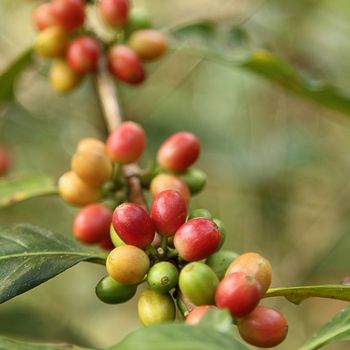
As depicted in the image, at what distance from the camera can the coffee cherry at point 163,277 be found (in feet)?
3.95

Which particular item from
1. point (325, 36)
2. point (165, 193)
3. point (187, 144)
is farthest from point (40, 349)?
point (325, 36)

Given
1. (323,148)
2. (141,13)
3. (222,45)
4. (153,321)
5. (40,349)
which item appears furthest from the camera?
(323,148)

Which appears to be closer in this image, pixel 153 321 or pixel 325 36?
pixel 153 321

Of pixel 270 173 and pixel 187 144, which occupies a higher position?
pixel 187 144

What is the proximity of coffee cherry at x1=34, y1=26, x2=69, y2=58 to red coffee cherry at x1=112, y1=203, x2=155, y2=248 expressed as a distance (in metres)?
0.96

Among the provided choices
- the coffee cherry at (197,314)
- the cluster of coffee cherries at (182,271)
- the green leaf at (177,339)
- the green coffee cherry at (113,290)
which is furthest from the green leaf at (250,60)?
the green leaf at (177,339)

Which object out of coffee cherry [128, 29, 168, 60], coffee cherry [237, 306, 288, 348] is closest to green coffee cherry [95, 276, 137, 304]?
coffee cherry [237, 306, 288, 348]

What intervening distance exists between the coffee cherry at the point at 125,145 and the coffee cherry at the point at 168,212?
1.18ft

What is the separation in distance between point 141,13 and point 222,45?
0.36m

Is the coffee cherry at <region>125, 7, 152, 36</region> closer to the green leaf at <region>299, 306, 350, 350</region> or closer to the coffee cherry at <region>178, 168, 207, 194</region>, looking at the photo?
the coffee cherry at <region>178, 168, 207, 194</region>

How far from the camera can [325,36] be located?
351cm

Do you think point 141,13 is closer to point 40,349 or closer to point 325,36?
point 40,349

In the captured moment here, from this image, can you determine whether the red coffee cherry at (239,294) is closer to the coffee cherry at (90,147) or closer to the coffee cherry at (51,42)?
the coffee cherry at (90,147)

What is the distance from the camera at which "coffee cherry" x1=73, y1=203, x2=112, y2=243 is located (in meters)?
1.54
